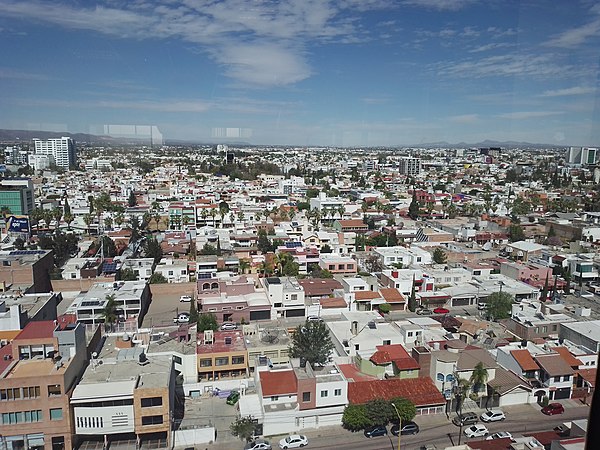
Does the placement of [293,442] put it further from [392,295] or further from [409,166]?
[409,166]

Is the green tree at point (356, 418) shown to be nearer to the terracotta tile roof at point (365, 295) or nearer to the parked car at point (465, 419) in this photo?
the parked car at point (465, 419)

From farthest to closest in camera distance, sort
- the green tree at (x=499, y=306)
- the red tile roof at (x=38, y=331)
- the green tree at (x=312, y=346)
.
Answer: the green tree at (x=499, y=306), the green tree at (x=312, y=346), the red tile roof at (x=38, y=331)

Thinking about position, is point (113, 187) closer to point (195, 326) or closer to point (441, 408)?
point (195, 326)

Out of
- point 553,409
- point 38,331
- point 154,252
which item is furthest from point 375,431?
point 154,252

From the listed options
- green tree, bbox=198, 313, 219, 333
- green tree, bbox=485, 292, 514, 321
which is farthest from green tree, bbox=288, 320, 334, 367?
green tree, bbox=485, 292, 514, 321

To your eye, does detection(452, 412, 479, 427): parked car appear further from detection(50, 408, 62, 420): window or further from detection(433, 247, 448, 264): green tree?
detection(433, 247, 448, 264): green tree

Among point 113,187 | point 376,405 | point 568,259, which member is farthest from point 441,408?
point 113,187

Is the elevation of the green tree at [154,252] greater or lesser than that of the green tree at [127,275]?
greater

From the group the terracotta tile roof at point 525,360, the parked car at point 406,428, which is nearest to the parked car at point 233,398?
the parked car at point 406,428
